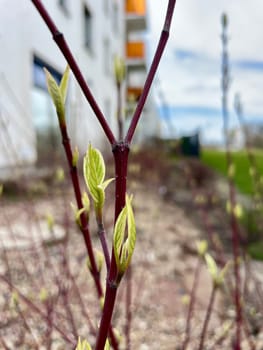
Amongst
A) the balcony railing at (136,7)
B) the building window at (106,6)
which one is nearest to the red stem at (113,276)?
the building window at (106,6)

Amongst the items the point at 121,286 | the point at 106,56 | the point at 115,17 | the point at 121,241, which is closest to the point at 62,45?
the point at 121,241

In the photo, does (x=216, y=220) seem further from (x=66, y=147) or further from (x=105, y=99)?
(x=105, y=99)

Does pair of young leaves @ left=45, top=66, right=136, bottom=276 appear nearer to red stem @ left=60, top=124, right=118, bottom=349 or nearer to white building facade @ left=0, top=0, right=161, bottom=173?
red stem @ left=60, top=124, right=118, bottom=349

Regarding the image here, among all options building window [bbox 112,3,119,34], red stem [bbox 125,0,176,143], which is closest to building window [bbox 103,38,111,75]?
building window [bbox 112,3,119,34]

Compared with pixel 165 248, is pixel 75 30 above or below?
above

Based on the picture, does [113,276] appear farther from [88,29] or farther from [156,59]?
[88,29]

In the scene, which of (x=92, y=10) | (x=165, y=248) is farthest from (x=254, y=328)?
(x=92, y=10)

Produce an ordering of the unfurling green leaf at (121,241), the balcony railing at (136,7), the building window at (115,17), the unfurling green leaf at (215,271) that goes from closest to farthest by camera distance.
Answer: the unfurling green leaf at (121,241), the unfurling green leaf at (215,271), the building window at (115,17), the balcony railing at (136,7)

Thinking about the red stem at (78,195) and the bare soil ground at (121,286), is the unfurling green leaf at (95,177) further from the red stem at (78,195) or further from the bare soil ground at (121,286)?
the bare soil ground at (121,286)
